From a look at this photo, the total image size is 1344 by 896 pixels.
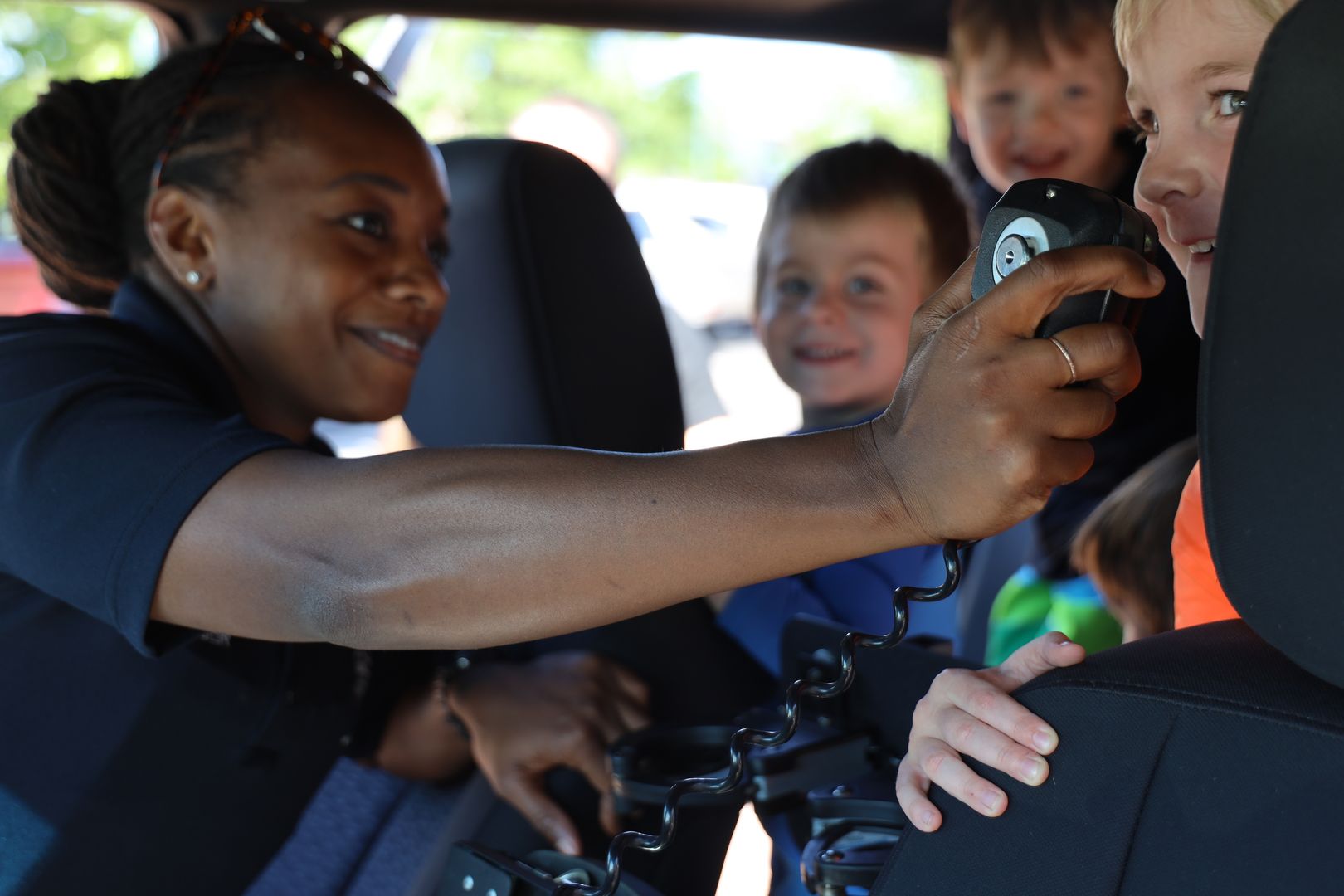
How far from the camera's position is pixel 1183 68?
1.07 metres

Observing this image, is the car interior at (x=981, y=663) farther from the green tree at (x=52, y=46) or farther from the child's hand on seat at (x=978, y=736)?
the green tree at (x=52, y=46)

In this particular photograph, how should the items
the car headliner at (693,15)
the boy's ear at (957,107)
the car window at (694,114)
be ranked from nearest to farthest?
the car headliner at (693,15) < the boy's ear at (957,107) < the car window at (694,114)

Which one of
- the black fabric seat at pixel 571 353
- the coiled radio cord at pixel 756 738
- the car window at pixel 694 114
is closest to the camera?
the coiled radio cord at pixel 756 738

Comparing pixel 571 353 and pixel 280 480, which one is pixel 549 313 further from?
pixel 280 480

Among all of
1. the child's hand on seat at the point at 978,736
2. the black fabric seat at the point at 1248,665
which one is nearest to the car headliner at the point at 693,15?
the child's hand on seat at the point at 978,736

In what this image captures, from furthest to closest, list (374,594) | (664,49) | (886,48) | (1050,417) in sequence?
(664,49) < (886,48) < (374,594) < (1050,417)

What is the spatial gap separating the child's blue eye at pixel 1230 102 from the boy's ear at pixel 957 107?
60.9 inches

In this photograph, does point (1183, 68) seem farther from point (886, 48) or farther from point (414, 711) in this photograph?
point (886, 48)

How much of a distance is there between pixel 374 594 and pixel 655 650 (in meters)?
0.82

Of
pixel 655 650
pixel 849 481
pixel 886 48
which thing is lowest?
pixel 655 650

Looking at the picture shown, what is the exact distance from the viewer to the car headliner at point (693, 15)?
2.12 m

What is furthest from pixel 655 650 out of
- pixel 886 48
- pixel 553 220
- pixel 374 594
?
pixel 886 48

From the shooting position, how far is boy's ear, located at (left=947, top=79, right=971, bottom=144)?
265 cm

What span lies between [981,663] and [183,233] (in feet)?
3.37
